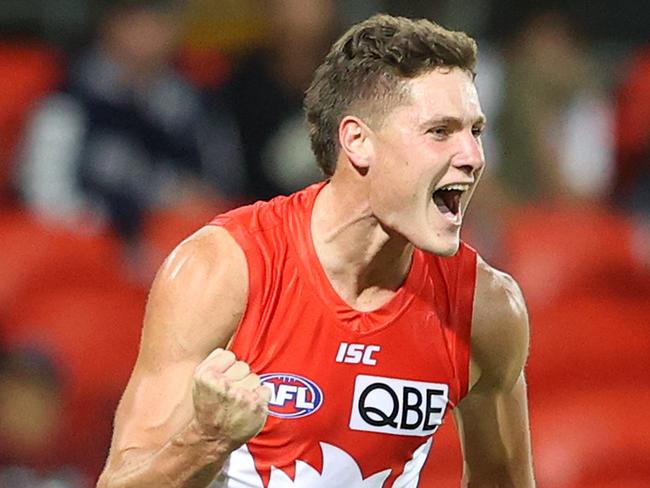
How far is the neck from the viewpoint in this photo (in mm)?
3215

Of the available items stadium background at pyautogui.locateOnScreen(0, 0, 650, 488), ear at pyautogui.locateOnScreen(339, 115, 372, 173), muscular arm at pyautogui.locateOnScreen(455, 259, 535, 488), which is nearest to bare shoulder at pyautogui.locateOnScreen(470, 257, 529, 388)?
muscular arm at pyautogui.locateOnScreen(455, 259, 535, 488)

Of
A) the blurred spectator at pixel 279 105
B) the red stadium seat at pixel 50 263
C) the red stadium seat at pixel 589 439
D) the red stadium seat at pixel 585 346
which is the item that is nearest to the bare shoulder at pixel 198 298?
the red stadium seat at pixel 589 439

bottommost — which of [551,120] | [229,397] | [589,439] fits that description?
[229,397]

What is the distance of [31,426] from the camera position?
5328 mm

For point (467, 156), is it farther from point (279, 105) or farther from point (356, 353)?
point (279, 105)

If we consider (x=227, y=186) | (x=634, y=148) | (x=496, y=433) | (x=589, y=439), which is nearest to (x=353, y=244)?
(x=496, y=433)

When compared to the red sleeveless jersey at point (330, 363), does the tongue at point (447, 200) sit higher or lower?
higher

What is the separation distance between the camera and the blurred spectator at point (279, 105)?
6.10 metres

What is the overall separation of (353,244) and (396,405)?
0.35 m

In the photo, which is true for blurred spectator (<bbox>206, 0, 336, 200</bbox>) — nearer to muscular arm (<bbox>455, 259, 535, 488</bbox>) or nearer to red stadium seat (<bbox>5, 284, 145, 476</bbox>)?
red stadium seat (<bbox>5, 284, 145, 476</bbox>)

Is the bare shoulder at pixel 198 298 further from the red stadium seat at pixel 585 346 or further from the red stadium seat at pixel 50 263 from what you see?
the red stadium seat at pixel 585 346

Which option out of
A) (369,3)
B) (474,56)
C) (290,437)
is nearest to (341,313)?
(290,437)

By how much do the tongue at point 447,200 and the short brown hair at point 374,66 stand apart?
0.21 meters

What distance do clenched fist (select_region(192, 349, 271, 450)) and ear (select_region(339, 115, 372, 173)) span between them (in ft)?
2.17
